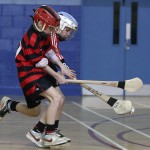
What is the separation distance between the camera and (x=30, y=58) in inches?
213

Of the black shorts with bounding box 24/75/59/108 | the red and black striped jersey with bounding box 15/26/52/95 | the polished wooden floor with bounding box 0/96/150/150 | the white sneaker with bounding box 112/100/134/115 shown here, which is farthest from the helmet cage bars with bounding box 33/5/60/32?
the polished wooden floor with bounding box 0/96/150/150

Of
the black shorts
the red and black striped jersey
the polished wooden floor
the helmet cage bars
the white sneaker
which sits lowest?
the polished wooden floor

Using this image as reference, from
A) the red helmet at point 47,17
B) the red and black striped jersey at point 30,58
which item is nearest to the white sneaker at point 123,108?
the red and black striped jersey at point 30,58

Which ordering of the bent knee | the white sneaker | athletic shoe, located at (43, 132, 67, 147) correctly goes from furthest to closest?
the bent knee < the white sneaker < athletic shoe, located at (43, 132, 67, 147)

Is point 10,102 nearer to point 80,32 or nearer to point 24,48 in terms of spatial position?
point 24,48

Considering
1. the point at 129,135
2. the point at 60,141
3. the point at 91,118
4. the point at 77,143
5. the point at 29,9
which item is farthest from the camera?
the point at 29,9

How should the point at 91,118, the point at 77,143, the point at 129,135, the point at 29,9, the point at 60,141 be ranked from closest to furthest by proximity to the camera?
the point at 60,141, the point at 77,143, the point at 129,135, the point at 91,118, the point at 29,9

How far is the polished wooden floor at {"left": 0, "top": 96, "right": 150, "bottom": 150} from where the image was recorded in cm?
577

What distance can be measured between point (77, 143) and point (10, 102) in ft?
3.10

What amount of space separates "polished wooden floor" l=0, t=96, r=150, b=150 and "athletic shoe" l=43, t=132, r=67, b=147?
0.06m

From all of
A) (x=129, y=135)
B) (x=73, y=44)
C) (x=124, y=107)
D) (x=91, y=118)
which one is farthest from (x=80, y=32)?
(x=124, y=107)

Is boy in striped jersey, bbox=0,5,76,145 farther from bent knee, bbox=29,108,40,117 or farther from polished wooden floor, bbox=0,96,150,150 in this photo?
polished wooden floor, bbox=0,96,150,150

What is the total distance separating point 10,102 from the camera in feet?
20.2

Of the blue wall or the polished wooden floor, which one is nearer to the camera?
the polished wooden floor
